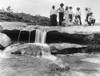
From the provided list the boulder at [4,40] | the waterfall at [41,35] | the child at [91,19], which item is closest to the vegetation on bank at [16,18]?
the boulder at [4,40]

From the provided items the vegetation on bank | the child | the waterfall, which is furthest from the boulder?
the child

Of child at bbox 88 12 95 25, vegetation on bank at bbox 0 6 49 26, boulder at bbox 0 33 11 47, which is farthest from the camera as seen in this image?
vegetation on bank at bbox 0 6 49 26

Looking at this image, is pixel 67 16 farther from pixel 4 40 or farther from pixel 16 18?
pixel 16 18

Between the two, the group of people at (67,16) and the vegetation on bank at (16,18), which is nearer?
the group of people at (67,16)

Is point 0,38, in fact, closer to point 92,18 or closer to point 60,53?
point 60,53

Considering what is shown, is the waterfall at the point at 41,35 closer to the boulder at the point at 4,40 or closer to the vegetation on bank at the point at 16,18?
the boulder at the point at 4,40

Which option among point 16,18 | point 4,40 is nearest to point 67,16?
point 4,40

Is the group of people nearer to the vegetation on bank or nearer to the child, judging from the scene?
the child

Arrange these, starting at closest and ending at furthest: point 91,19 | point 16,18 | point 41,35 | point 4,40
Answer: point 4,40 < point 41,35 < point 91,19 < point 16,18

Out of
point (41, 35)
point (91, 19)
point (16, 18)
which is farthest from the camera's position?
point (16, 18)

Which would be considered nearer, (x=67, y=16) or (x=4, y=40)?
(x=4, y=40)

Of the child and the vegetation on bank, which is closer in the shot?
the child

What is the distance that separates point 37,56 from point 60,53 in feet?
7.76

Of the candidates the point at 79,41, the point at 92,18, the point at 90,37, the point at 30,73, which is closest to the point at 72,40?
the point at 79,41
